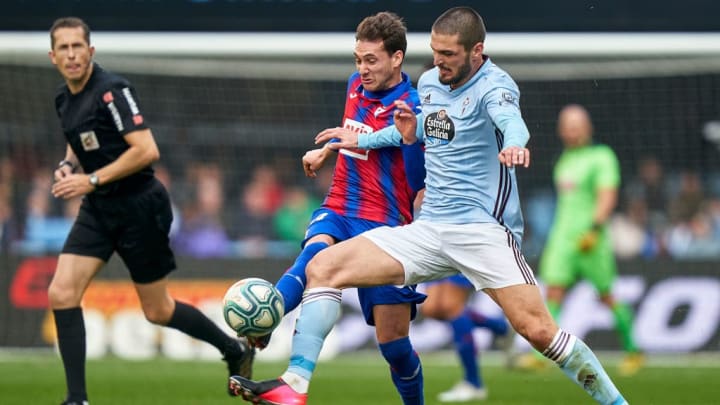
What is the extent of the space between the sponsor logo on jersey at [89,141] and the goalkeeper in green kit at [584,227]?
562 centimetres

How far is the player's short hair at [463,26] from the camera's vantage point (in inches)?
257

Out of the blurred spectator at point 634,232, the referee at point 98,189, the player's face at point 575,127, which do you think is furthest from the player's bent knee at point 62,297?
the blurred spectator at point 634,232

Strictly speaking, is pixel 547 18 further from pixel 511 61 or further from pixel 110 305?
pixel 110 305

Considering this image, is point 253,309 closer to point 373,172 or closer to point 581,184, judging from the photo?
point 373,172

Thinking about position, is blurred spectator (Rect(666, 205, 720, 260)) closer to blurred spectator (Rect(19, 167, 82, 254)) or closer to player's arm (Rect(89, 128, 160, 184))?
blurred spectator (Rect(19, 167, 82, 254))

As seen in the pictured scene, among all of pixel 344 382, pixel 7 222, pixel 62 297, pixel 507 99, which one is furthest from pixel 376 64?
pixel 7 222

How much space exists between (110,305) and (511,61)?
19.9ft

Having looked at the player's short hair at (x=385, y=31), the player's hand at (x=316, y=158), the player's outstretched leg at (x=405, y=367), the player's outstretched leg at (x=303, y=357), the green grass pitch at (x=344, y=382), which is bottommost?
the green grass pitch at (x=344, y=382)

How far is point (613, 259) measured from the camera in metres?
14.4

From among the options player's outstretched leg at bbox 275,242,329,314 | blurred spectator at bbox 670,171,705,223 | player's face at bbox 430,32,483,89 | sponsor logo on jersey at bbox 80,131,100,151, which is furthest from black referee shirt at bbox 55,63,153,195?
blurred spectator at bbox 670,171,705,223

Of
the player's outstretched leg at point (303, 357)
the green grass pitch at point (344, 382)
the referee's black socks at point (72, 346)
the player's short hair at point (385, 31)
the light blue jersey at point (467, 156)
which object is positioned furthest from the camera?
the green grass pitch at point (344, 382)

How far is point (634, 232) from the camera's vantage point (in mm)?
15875

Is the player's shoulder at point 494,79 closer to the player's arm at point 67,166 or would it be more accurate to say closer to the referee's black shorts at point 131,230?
the referee's black shorts at point 131,230

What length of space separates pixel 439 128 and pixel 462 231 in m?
0.58
